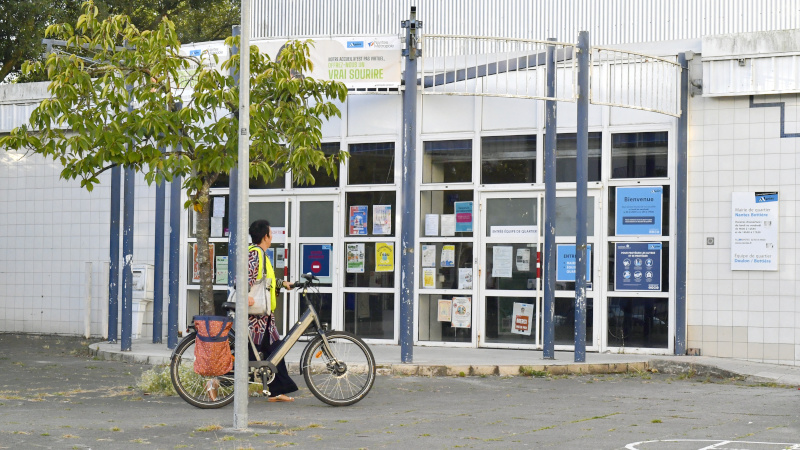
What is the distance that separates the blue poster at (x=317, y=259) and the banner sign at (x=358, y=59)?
2.75 m

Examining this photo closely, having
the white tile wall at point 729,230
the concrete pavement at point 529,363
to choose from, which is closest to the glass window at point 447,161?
the concrete pavement at point 529,363

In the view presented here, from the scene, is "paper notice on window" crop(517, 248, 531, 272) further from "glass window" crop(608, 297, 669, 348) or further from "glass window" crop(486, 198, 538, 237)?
"glass window" crop(608, 297, 669, 348)

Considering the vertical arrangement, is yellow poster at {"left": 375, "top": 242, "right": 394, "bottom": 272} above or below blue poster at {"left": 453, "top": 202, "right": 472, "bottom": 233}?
below

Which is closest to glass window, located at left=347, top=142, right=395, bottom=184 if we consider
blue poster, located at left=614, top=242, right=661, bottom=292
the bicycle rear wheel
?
blue poster, located at left=614, top=242, right=661, bottom=292

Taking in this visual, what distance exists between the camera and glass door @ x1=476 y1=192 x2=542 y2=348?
555 inches

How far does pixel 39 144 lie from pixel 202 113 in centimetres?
178

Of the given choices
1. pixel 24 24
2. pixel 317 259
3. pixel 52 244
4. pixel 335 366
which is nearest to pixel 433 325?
pixel 317 259

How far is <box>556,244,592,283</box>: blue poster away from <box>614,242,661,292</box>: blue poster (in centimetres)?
37

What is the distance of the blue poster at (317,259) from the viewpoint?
15.2 m

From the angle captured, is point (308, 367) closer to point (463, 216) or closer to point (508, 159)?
point (463, 216)

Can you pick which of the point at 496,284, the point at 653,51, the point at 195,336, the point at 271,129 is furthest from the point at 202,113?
the point at 653,51

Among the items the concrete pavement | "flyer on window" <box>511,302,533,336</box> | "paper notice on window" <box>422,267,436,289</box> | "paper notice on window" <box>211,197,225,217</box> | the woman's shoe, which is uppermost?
"paper notice on window" <box>211,197,225,217</box>

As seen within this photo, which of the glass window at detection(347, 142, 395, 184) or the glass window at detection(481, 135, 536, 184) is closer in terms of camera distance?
the glass window at detection(481, 135, 536, 184)

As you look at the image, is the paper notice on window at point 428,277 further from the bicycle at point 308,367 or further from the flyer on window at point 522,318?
the bicycle at point 308,367
